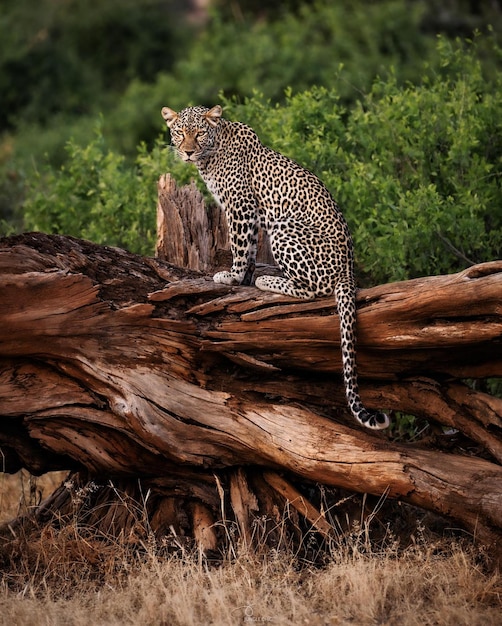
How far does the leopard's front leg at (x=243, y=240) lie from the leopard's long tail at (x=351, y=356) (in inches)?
52.7

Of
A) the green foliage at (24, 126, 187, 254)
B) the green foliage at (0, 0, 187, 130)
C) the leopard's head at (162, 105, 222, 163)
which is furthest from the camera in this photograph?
the green foliage at (0, 0, 187, 130)

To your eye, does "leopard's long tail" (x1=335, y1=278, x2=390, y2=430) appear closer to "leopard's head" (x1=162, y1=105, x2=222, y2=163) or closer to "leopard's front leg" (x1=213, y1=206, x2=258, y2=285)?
"leopard's front leg" (x1=213, y1=206, x2=258, y2=285)

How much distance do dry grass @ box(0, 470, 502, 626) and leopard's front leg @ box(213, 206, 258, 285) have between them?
248 cm

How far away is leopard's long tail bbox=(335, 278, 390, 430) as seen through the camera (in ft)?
26.5

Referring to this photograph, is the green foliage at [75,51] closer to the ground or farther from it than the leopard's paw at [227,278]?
farther from it

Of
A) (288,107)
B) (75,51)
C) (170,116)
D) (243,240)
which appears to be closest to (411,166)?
(288,107)

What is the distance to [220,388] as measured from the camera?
8773mm

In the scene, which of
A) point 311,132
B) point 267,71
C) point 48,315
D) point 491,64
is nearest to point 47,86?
point 267,71

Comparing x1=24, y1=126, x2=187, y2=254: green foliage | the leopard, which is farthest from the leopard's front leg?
x1=24, y1=126, x2=187, y2=254: green foliage

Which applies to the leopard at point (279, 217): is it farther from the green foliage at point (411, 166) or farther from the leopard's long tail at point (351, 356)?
the green foliage at point (411, 166)

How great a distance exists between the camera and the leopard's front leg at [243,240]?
9.46 m

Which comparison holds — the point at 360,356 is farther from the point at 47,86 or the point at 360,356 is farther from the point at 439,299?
the point at 47,86

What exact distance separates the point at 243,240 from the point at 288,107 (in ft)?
15.7

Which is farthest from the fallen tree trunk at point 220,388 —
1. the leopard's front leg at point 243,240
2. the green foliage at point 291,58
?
the green foliage at point 291,58
